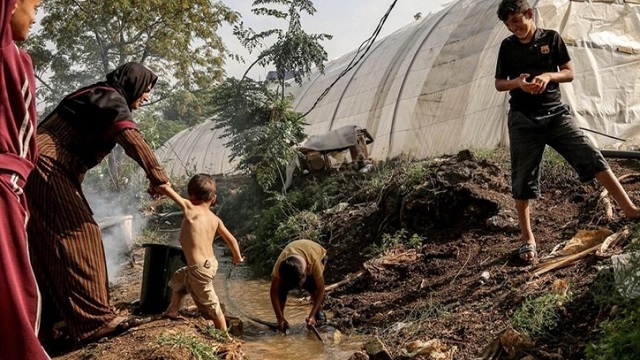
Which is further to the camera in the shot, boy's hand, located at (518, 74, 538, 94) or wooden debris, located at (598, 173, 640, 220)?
Result: wooden debris, located at (598, 173, 640, 220)

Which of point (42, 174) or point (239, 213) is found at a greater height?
point (42, 174)

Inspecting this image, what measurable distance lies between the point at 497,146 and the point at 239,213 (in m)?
5.06

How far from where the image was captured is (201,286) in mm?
3748

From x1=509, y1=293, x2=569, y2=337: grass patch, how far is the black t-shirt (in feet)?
4.55

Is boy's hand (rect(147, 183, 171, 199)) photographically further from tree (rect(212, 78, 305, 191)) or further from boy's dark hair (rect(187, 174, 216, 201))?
tree (rect(212, 78, 305, 191))

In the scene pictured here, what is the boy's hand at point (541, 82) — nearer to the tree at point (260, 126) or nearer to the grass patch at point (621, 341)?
the grass patch at point (621, 341)

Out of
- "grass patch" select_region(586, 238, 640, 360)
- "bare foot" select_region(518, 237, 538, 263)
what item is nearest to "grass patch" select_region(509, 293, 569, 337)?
"grass patch" select_region(586, 238, 640, 360)

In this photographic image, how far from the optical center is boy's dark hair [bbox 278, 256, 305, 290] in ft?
14.6

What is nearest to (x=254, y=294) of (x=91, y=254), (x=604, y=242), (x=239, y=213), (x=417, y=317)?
(x=417, y=317)

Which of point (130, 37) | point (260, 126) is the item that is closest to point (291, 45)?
point (260, 126)

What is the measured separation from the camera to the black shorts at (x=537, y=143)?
3.80 meters

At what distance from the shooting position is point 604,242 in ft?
12.2

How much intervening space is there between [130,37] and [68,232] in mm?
13748

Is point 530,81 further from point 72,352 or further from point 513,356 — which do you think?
point 72,352
